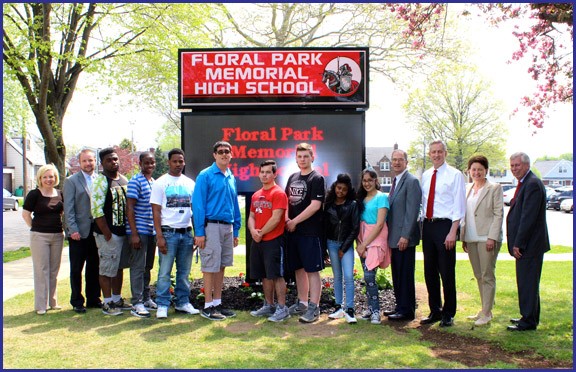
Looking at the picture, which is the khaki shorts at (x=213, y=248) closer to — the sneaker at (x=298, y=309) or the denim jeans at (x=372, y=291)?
the sneaker at (x=298, y=309)

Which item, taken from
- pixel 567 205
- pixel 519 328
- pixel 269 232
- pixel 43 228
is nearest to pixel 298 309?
pixel 269 232

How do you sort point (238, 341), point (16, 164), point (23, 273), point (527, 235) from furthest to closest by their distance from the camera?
1. point (16, 164)
2. point (23, 273)
3. point (527, 235)
4. point (238, 341)

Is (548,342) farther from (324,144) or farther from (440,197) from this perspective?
(324,144)

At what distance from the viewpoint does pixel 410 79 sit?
26.5 m

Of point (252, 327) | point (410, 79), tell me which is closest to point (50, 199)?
point (252, 327)

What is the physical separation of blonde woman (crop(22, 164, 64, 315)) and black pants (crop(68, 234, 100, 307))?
0.23m

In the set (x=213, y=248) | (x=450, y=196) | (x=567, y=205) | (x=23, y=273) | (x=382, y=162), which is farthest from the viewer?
(x=382, y=162)

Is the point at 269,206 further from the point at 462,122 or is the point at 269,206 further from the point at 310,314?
the point at 462,122

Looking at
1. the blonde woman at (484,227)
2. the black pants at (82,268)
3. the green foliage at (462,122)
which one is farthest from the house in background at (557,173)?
the black pants at (82,268)

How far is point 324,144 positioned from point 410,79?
19403 millimetres

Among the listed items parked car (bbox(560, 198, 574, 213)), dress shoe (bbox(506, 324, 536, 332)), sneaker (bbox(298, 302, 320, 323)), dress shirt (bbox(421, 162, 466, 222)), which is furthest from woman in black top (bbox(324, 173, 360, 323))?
parked car (bbox(560, 198, 574, 213))

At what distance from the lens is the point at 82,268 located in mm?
7562

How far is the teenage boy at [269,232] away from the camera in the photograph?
22.2ft

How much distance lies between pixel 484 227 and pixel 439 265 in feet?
2.20
